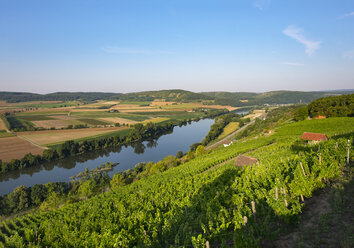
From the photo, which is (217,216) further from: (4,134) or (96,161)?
(4,134)

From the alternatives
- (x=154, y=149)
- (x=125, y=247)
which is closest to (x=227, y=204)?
(x=125, y=247)

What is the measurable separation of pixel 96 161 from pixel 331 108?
60946 mm

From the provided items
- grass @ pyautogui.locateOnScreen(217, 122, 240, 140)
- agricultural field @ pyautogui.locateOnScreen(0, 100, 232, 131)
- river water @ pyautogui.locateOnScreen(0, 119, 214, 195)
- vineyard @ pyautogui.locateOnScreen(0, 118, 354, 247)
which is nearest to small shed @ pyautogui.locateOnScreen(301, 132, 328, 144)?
vineyard @ pyautogui.locateOnScreen(0, 118, 354, 247)

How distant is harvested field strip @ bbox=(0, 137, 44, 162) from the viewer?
172ft

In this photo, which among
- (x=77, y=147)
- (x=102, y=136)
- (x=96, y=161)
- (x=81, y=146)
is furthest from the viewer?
(x=102, y=136)

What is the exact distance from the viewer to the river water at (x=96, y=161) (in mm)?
43963

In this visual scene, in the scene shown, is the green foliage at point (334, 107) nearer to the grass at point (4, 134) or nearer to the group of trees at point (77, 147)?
the group of trees at point (77, 147)

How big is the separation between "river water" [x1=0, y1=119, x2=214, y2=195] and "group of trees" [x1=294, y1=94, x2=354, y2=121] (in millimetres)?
35306

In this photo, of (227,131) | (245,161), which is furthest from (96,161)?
(227,131)

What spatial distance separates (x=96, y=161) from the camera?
55.0 metres

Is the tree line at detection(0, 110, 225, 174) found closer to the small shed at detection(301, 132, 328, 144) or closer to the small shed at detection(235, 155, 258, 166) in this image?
the small shed at detection(235, 155, 258, 166)

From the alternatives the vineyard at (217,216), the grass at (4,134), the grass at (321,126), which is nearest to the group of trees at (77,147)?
the grass at (4,134)

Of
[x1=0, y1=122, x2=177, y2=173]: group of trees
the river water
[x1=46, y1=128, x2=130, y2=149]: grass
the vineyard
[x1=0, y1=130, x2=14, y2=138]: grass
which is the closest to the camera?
the vineyard

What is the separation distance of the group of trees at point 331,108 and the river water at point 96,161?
116 feet
